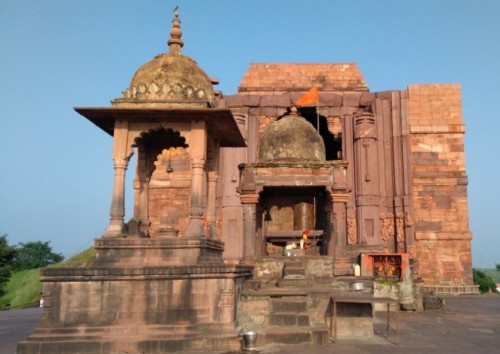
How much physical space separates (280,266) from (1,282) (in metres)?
28.3

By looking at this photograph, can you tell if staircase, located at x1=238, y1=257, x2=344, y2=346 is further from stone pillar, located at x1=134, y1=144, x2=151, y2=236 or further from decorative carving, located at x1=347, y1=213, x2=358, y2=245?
decorative carving, located at x1=347, y1=213, x2=358, y2=245

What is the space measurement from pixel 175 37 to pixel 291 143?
6.02m

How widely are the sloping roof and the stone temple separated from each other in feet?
0.25

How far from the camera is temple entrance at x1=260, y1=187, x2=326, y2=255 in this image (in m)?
15.4

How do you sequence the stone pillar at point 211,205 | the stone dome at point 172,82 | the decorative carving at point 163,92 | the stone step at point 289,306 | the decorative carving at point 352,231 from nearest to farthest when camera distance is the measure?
the stone step at point 289,306
the stone dome at point 172,82
the decorative carving at point 163,92
the stone pillar at point 211,205
the decorative carving at point 352,231

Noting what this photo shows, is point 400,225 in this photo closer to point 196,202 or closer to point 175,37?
point 196,202

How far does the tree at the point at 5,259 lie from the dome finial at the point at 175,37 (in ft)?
93.5

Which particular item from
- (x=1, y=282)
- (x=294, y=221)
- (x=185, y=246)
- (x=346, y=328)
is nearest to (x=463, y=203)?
Answer: (x=294, y=221)

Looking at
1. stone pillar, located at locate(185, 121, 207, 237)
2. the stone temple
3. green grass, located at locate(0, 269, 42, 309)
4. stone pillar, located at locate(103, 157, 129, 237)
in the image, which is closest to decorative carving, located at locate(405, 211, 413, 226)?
the stone temple

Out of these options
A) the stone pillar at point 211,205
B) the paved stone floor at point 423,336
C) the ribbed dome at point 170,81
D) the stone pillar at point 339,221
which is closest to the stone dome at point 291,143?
the stone pillar at point 339,221

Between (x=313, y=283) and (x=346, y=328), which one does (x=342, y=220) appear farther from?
(x=346, y=328)

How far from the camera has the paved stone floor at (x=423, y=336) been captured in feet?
27.0

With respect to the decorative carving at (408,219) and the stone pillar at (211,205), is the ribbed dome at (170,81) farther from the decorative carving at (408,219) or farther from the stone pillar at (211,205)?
the decorative carving at (408,219)

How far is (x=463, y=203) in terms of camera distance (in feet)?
77.8
